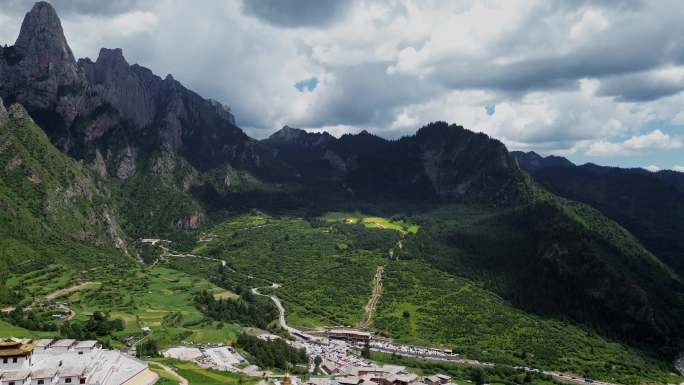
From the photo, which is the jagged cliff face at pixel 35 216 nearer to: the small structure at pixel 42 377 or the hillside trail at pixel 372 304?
the hillside trail at pixel 372 304

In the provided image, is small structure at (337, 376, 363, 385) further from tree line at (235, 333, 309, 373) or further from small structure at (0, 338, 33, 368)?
small structure at (0, 338, 33, 368)

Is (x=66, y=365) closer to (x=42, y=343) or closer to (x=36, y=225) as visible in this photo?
(x=42, y=343)

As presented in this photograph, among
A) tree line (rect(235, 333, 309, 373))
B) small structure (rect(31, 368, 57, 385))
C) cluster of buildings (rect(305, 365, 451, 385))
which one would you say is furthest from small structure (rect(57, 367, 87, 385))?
tree line (rect(235, 333, 309, 373))

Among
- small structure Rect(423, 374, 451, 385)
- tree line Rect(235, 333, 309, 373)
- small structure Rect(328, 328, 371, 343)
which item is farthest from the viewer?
small structure Rect(328, 328, 371, 343)

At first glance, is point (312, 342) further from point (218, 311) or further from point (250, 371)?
point (250, 371)

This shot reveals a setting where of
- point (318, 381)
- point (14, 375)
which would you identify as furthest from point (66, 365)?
point (318, 381)

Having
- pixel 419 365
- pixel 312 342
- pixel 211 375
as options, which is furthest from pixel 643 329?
pixel 211 375

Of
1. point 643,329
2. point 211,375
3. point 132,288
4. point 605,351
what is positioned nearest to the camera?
point 211,375

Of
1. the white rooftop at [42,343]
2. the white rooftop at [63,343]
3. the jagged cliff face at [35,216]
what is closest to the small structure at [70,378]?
the white rooftop at [63,343]
